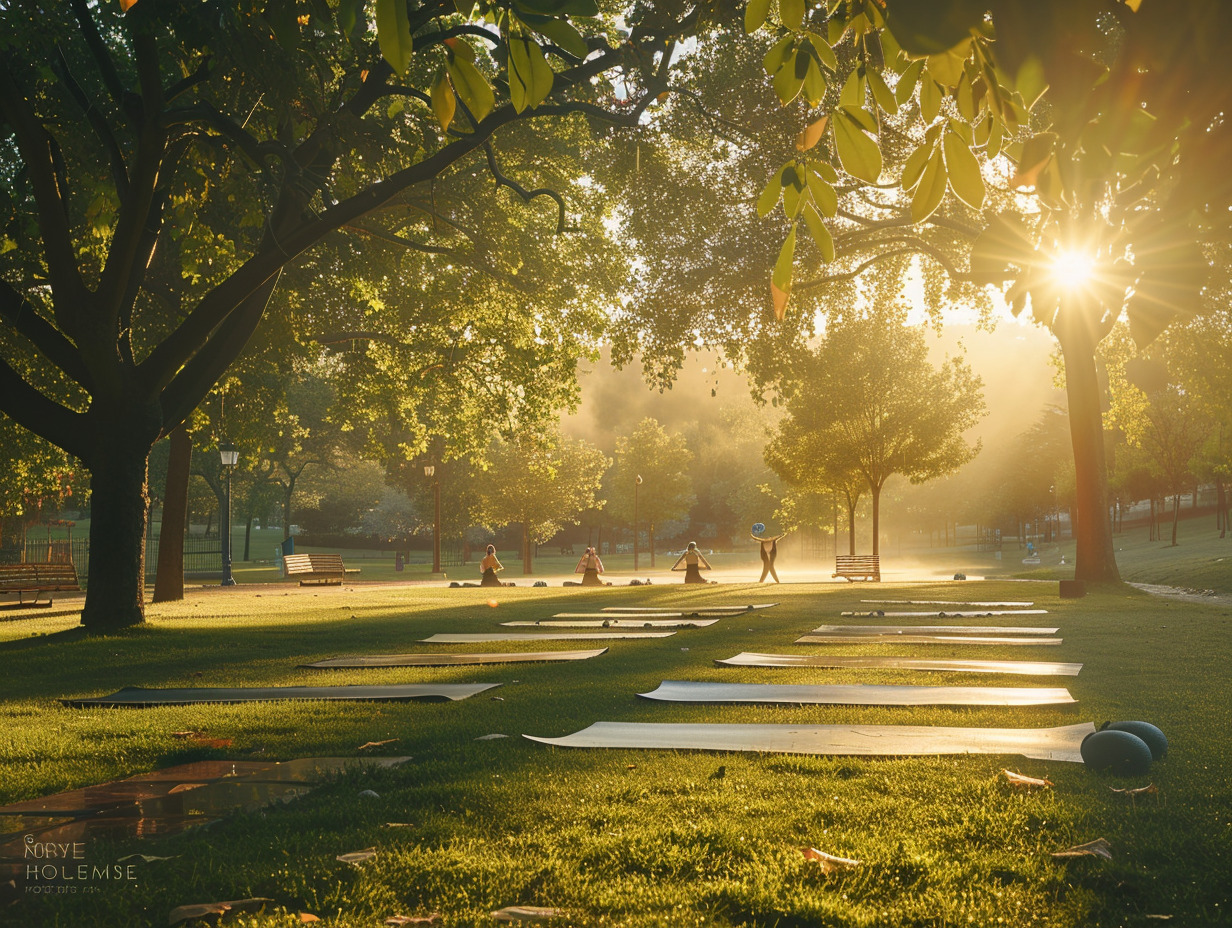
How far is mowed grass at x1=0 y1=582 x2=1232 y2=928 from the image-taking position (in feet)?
8.67

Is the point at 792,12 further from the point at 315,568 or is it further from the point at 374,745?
the point at 315,568

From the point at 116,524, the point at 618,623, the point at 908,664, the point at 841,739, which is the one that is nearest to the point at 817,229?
the point at 841,739

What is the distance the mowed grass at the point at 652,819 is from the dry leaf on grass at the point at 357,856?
0.14 ft

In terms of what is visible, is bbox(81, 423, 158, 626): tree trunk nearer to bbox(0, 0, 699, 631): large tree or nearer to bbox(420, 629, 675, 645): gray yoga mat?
bbox(0, 0, 699, 631): large tree

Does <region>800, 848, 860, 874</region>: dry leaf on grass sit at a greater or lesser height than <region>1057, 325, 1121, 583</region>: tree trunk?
lesser

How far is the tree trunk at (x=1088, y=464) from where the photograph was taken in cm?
1995

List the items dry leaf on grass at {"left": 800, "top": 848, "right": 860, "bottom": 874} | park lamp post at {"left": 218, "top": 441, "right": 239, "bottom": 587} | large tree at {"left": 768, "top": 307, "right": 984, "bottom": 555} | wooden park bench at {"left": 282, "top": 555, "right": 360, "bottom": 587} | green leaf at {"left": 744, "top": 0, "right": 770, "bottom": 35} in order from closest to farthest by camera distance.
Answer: green leaf at {"left": 744, "top": 0, "right": 770, "bottom": 35} < dry leaf on grass at {"left": 800, "top": 848, "right": 860, "bottom": 874} < park lamp post at {"left": 218, "top": 441, "right": 239, "bottom": 587} < wooden park bench at {"left": 282, "top": 555, "right": 360, "bottom": 587} < large tree at {"left": 768, "top": 307, "right": 984, "bottom": 555}

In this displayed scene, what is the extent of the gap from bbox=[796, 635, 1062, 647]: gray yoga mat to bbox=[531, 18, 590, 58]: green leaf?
28.4 feet

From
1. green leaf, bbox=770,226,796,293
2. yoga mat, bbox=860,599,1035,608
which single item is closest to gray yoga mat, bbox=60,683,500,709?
green leaf, bbox=770,226,796,293

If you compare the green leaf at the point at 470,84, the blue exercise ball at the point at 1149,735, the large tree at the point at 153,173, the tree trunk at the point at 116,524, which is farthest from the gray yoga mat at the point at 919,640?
the tree trunk at the point at 116,524

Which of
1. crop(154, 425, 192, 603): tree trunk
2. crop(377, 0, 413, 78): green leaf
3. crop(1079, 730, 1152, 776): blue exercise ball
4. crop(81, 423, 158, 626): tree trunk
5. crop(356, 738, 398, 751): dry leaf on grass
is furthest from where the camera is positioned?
crop(154, 425, 192, 603): tree trunk

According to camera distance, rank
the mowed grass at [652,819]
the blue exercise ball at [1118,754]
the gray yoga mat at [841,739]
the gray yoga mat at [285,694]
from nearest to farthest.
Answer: the mowed grass at [652,819] < the blue exercise ball at [1118,754] < the gray yoga mat at [841,739] < the gray yoga mat at [285,694]

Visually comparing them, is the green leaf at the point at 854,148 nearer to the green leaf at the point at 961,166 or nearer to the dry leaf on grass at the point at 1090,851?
the green leaf at the point at 961,166

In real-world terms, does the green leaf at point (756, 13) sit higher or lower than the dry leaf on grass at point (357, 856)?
higher
